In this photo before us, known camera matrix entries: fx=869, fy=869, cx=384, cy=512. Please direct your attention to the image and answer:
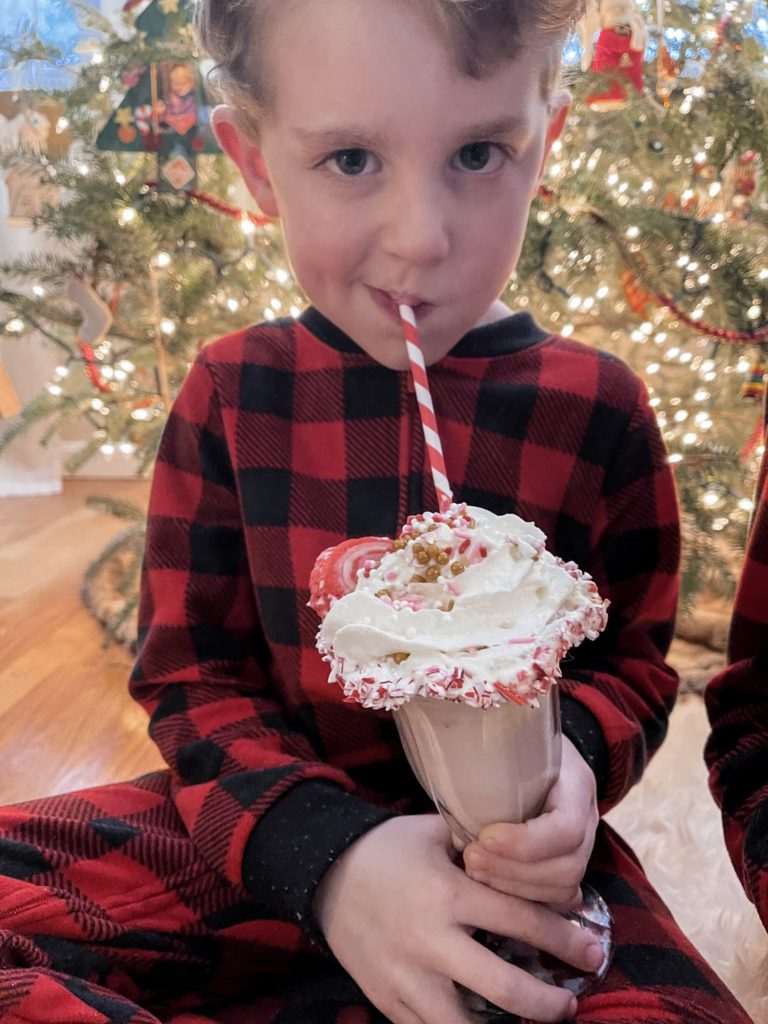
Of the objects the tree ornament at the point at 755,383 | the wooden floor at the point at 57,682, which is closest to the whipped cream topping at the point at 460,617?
the wooden floor at the point at 57,682

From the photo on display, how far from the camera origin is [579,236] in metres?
1.47

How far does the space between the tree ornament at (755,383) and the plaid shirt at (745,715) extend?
742 millimetres

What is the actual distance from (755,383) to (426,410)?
3.51 feet

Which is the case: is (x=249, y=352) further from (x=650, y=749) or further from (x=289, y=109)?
(x=650, y=749)

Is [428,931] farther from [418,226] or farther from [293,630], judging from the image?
[418,226]

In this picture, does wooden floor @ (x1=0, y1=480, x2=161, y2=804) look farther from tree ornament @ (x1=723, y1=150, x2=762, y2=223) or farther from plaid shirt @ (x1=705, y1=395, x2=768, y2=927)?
tree ornament @ (x1=723, y1=150, x2=762, y2=223)

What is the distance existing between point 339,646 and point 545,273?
1.24 m

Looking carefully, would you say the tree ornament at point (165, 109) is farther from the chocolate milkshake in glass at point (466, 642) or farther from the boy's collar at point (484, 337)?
the chocolate milkshake in glass at point (466, 642)

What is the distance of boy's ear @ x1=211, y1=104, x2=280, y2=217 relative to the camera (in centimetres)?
75

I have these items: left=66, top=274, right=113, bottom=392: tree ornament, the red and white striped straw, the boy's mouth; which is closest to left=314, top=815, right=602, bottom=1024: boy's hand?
the red and white striped straw

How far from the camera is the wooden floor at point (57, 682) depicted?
1382mm

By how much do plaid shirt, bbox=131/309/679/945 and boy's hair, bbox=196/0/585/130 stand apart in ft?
0.71

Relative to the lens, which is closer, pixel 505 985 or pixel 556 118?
pixel 505 985

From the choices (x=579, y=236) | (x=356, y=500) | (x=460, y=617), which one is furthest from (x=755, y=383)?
(x=460, y=617)
